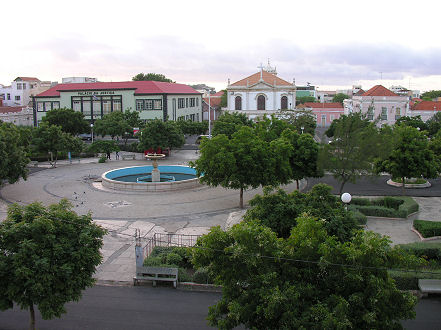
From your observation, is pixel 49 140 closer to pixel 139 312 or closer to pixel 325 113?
pixel 139 312

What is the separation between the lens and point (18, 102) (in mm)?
94188

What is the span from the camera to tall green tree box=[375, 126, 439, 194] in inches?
1016

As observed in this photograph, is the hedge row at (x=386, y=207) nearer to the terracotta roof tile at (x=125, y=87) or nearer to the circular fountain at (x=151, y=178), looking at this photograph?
the circular fountain at (x=151, y=178)

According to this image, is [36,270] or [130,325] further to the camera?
[130,325]

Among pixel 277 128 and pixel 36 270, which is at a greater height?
pixel 277 128

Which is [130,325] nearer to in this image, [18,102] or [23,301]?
[23,301]

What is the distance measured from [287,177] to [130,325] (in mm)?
14325

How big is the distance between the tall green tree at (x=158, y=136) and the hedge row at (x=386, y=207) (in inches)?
875

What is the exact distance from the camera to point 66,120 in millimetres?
51812

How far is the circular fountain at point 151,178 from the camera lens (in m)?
28.6

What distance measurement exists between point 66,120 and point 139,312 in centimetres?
4327

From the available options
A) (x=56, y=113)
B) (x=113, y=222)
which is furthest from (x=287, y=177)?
(x=56, y=113)

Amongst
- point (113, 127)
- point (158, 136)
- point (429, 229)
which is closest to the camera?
point (429, 229)

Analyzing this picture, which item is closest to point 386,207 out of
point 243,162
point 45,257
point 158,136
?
point 243,162
